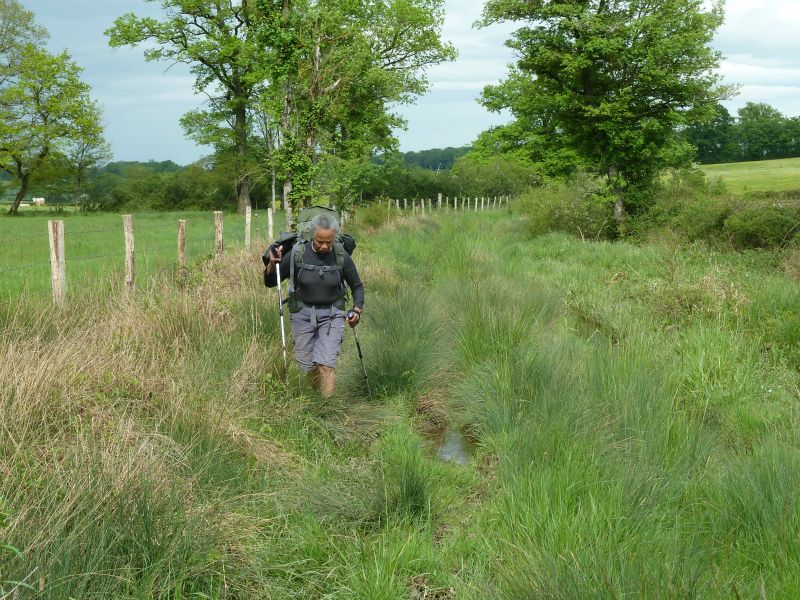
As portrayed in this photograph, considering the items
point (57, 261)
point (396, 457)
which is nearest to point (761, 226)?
point (396, 457)

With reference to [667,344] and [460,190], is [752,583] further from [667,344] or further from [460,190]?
[460,190]

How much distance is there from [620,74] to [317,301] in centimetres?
1900

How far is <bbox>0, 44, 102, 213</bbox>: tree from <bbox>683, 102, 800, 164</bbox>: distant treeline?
66.3m

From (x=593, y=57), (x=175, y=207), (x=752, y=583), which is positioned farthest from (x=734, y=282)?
(x=175, y=207)

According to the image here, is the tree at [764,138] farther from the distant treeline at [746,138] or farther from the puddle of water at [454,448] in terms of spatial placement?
the puddle of water at [454,448]

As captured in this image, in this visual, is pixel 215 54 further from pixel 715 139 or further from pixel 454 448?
pixel 715 139

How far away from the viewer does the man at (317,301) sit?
22.1 ft

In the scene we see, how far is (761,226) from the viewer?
52.5ft

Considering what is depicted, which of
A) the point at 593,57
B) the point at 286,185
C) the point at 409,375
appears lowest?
the point at 409,375

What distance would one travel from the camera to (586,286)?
1255 centimetres

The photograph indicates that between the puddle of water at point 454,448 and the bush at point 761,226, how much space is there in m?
11.2

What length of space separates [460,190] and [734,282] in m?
49.6

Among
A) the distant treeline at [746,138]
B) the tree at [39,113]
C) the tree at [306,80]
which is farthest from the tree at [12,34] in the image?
the distant treeline at [746,138]

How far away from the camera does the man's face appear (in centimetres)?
662
